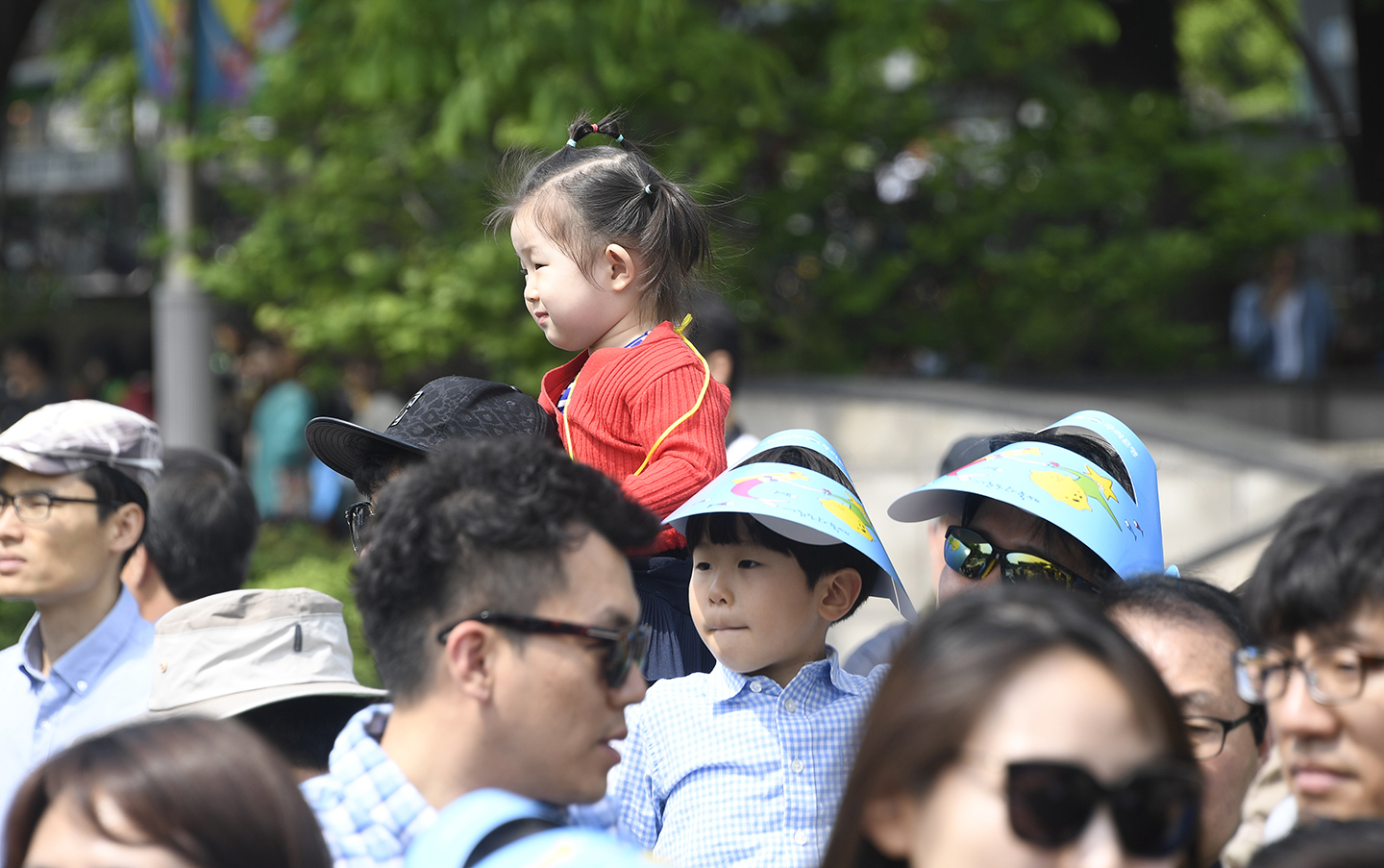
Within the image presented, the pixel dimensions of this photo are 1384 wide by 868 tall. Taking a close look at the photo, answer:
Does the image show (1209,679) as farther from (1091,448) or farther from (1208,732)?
(1091,448)

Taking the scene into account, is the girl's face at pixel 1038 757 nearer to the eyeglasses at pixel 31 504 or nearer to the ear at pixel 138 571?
the eyeglasses at pixel 31 504

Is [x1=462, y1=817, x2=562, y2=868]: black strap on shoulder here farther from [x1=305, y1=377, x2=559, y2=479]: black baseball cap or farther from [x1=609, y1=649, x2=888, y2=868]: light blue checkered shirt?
[x1=305, y1=377, x2=559, y2=479]: black baseball cap

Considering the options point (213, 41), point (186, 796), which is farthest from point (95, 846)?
point (213, 41)

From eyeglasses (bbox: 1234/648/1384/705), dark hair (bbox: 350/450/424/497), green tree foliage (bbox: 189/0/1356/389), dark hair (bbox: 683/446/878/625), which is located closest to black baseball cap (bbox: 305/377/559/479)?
dark hair (bbox: 350/450/424/497)

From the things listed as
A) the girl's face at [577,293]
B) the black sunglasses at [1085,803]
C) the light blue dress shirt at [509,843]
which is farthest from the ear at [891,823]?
the girl's face at [577,293]

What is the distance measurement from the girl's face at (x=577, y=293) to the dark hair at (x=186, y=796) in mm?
1598

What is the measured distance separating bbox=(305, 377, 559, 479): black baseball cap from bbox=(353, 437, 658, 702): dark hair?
73 centimetres

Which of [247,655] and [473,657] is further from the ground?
[473,657]

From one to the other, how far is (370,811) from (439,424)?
44.1 inches

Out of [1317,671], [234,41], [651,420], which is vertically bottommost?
[1317,671]

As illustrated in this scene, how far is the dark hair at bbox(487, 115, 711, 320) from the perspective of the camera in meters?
3.20

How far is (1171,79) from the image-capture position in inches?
473

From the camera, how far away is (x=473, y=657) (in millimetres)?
1931

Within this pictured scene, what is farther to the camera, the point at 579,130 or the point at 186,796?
the point at 579,130
